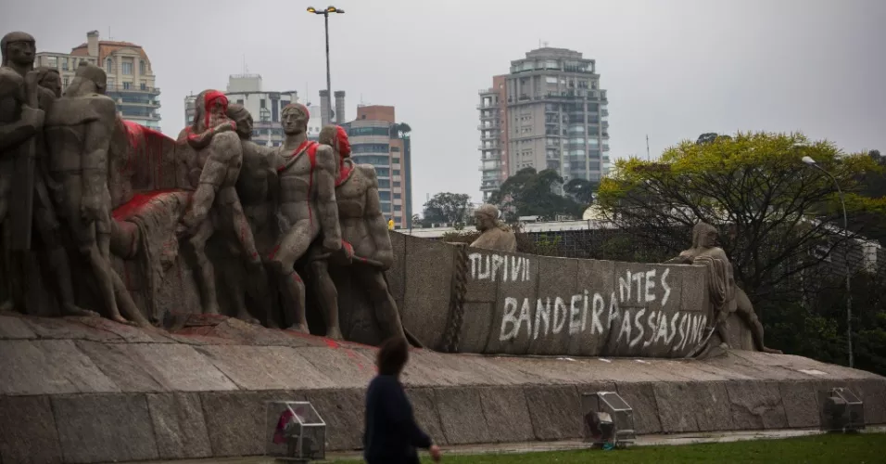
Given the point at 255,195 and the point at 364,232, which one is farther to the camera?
the point at 364,232

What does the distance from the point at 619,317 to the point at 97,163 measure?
979 cm

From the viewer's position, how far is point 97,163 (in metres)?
16.4

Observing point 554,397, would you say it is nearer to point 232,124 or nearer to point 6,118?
point 232,124

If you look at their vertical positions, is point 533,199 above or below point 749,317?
above

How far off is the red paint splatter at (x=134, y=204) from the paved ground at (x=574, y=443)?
338 centimetres

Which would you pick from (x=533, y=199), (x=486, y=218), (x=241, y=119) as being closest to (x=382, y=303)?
(x=241, y=119)

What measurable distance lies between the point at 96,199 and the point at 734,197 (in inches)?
1292

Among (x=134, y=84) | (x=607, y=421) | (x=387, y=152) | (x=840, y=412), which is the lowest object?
(x=840, y=412)

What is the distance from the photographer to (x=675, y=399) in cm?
2183

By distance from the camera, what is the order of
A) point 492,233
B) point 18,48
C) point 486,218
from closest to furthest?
point 18,48 → point 492,233 → point 486,218

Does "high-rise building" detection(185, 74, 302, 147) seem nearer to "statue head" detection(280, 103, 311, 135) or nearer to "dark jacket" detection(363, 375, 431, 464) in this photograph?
"statue head" detection(280, 103, 311, 135)

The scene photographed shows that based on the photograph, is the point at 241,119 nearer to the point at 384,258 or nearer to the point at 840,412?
the point at 384,258

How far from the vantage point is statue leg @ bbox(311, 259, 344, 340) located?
19172 mm

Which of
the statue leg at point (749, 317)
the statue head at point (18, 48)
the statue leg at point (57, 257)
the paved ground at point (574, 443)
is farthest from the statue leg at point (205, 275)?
the statue leg at point (749, 317)
